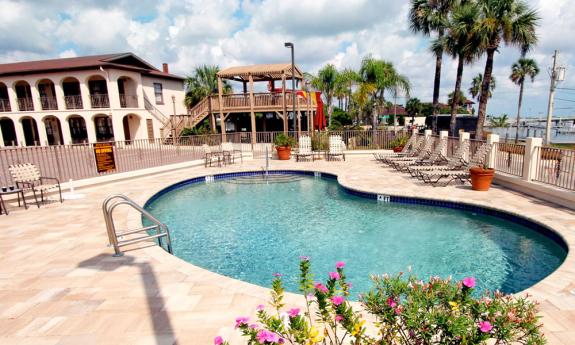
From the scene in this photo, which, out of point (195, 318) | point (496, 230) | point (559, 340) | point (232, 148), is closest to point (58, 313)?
point (195, 318)

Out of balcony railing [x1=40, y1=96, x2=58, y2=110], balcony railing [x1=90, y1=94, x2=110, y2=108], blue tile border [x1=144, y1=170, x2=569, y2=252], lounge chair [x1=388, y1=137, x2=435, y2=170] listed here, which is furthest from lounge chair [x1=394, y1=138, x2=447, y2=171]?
balcony railing [x1=40, y1=96, x2=58, y2=110]

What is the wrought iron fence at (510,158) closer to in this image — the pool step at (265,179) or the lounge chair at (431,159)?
the lounge chair at (431,159)

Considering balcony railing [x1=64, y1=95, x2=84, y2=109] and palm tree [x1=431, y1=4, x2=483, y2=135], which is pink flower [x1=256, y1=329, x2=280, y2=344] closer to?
palm tree [x1=431, y1=4, x2=483, y2=135]

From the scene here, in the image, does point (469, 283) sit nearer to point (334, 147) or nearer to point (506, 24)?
point (334, 147)

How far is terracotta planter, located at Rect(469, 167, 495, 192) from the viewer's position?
27.8 feet

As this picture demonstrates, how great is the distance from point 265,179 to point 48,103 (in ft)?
73.0

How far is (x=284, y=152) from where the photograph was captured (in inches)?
Answer: 624

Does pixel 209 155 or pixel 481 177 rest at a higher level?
pixel 209 155

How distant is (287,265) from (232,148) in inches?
409

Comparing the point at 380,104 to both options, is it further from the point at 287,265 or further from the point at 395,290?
the point at 395,290

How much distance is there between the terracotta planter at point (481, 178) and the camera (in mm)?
8477

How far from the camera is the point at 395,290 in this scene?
2105 mm

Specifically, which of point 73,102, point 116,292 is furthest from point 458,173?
point 73,102

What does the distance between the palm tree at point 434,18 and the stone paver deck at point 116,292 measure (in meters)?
16.0
